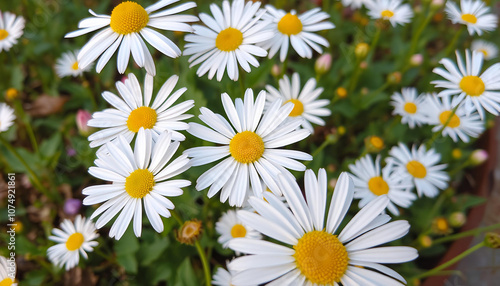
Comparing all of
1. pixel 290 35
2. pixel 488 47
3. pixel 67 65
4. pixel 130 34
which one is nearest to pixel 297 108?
pixel 290 35

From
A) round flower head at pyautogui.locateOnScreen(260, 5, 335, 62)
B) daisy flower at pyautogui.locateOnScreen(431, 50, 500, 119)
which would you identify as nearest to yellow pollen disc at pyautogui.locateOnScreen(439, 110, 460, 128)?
daisy flower at pyautogui.locateOnScreen(431, 50, 500, 119)

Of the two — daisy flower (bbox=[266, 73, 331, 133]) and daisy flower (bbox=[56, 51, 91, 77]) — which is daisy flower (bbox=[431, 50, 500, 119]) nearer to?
daisy flower (bbox=[266, 73, 331, 133])

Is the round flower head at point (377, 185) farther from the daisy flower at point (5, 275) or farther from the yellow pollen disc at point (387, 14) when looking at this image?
the daisy flower at point (5, 275)

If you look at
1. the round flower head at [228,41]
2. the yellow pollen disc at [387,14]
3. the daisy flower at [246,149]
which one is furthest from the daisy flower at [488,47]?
the daisy flower at [246,149]

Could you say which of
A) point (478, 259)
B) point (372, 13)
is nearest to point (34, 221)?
point (372, 13)

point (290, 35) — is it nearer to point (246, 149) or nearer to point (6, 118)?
point (246, 149)

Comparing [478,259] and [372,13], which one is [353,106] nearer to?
[372,13]
